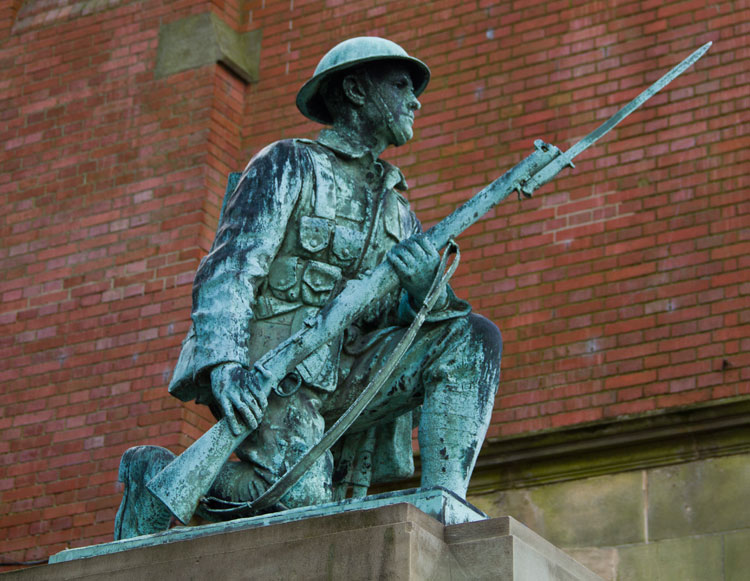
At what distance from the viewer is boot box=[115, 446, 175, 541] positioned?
5.32m

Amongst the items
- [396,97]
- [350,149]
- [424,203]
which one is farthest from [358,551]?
[424,203]

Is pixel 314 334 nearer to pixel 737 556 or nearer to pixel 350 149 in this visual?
pixel 350 149

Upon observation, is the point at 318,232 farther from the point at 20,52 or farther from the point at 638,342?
the point at 20,52

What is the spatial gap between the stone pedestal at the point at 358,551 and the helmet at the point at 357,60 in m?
1.66

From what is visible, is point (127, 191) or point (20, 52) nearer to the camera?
point (127, 191)

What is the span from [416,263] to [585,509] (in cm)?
380

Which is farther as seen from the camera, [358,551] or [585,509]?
[585,509]

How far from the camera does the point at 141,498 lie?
5.38 meters

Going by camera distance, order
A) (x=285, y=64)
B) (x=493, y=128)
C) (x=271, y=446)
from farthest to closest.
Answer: (x=285, y=64) → (x=493, y=128) → (x=271, y=446)

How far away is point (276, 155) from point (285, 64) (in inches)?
207

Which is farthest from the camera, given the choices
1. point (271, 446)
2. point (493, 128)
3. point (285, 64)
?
point (285, 64)

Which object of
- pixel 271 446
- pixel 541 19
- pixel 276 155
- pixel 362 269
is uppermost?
pixel 541 19

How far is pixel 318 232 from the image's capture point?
555 cm

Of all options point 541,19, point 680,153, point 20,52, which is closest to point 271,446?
point 680,153
